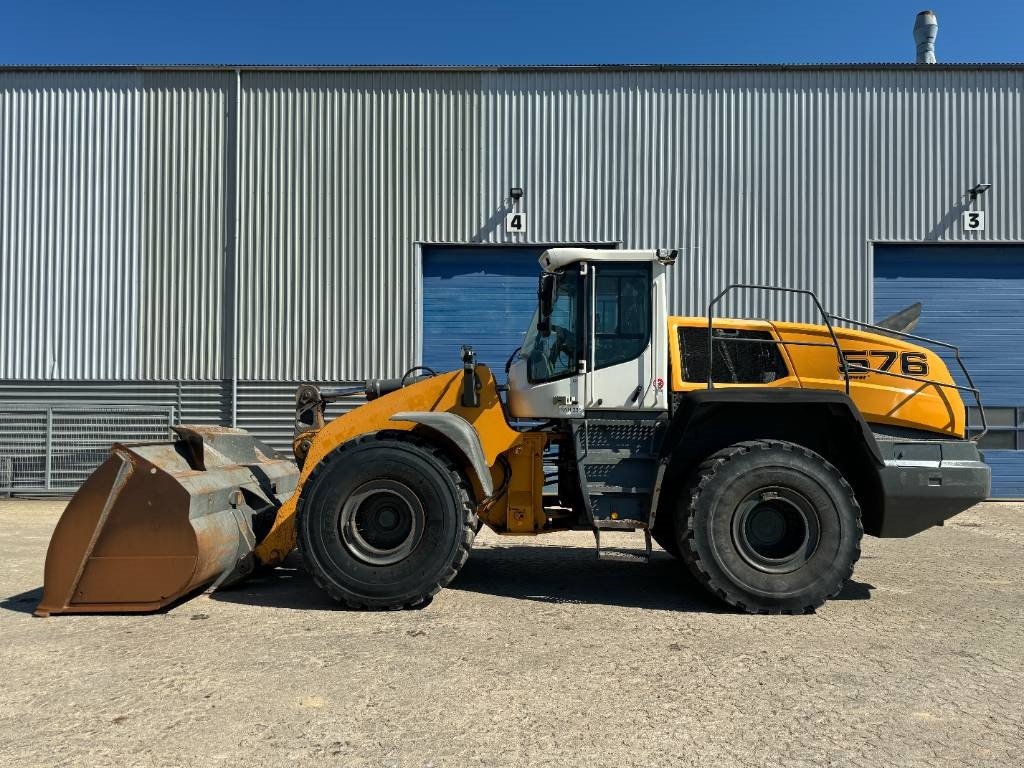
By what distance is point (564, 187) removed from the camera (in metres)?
12.4

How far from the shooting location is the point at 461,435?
5234 mm

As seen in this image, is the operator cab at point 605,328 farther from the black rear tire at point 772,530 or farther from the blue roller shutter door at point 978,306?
the blue roller shutter door at point 978,306

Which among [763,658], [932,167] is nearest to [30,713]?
[763,658]

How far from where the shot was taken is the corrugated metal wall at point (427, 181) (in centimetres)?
1226

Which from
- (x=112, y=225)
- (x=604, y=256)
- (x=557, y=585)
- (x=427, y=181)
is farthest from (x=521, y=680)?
(x=112, y=225)

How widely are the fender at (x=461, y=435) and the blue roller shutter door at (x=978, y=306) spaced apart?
962 cm

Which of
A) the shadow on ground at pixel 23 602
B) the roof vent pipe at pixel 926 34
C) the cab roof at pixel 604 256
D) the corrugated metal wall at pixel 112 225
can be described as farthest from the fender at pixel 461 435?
the roof vent pipe at pixel 926 34

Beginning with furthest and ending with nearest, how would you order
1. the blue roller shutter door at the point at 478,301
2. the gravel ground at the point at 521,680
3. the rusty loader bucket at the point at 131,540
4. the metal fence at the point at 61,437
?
the blue roller shutter door at the point at 478,301
the metal fence at the point at 61,437
the rusty loader bucket at the point at 131,540
the gravel ground at the point at 521,680

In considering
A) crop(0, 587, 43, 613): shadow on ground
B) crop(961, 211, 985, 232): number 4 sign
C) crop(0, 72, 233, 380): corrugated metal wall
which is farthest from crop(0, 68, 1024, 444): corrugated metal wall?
crop(0, 587, 43, 613): shadow on ground

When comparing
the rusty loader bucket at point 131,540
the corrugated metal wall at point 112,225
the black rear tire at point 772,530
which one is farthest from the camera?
the corrugated metal wall at point 112,225

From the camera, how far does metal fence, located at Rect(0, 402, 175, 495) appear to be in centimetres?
1179

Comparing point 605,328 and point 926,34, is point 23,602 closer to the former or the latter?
point 605,328

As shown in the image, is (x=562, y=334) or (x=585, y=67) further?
(x=585, y=67)

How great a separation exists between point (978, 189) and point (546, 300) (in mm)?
10254
